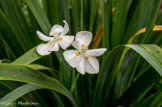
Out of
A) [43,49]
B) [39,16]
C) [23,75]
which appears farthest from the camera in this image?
[39,16]

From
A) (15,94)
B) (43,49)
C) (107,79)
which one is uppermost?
(43,49)

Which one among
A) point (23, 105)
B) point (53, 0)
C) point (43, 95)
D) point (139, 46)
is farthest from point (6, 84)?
point (139, 46)

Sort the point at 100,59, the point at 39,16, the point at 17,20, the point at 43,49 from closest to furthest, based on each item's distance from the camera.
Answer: the point at 43,49, the point at 39,16, the point at 17,20, the point at 100,59

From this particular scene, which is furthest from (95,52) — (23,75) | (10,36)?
(10,36)

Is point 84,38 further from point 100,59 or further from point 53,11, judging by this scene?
point 100,59

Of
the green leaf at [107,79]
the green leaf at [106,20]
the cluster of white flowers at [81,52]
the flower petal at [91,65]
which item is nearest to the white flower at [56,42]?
the cluster of white flowers at [81,52]

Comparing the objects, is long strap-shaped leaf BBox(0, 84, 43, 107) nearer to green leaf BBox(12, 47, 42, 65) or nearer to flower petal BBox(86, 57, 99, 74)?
green leaf BBox(12, 47, 42, 65)
